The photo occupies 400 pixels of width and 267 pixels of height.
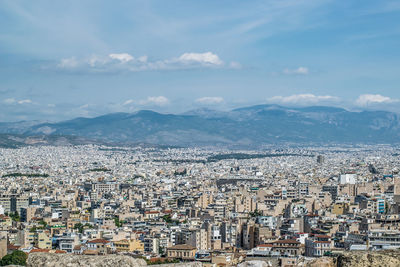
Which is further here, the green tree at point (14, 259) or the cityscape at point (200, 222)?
the cityscape at point (200, 222)

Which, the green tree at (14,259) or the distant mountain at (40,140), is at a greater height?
the distant mountain at (40,140)

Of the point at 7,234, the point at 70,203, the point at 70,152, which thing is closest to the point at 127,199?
the point at 70,203

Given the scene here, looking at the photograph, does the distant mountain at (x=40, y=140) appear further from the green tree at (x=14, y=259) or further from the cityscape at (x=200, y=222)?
the green tree at (x=14, y=259)

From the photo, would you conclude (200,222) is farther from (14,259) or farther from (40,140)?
(40,140)

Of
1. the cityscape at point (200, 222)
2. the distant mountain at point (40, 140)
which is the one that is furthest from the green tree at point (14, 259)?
the distant mountain at point (40, 140)

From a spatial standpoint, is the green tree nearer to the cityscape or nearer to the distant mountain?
the cityscape

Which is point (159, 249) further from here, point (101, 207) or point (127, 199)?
point (127, 199)

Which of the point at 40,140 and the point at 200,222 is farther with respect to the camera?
the point at 40,140

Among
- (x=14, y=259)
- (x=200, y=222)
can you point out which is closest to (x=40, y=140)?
(x=200, y=222)

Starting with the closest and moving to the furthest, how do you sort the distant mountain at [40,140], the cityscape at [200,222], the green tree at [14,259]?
the green tree at [14,259], the cityscape at [200,222], the distant mountain at [40,140]

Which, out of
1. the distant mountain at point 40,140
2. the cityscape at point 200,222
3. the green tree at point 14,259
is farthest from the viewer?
the distant mountain at point 40,140

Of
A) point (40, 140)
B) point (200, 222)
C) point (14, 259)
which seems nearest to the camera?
point (14, 259)
